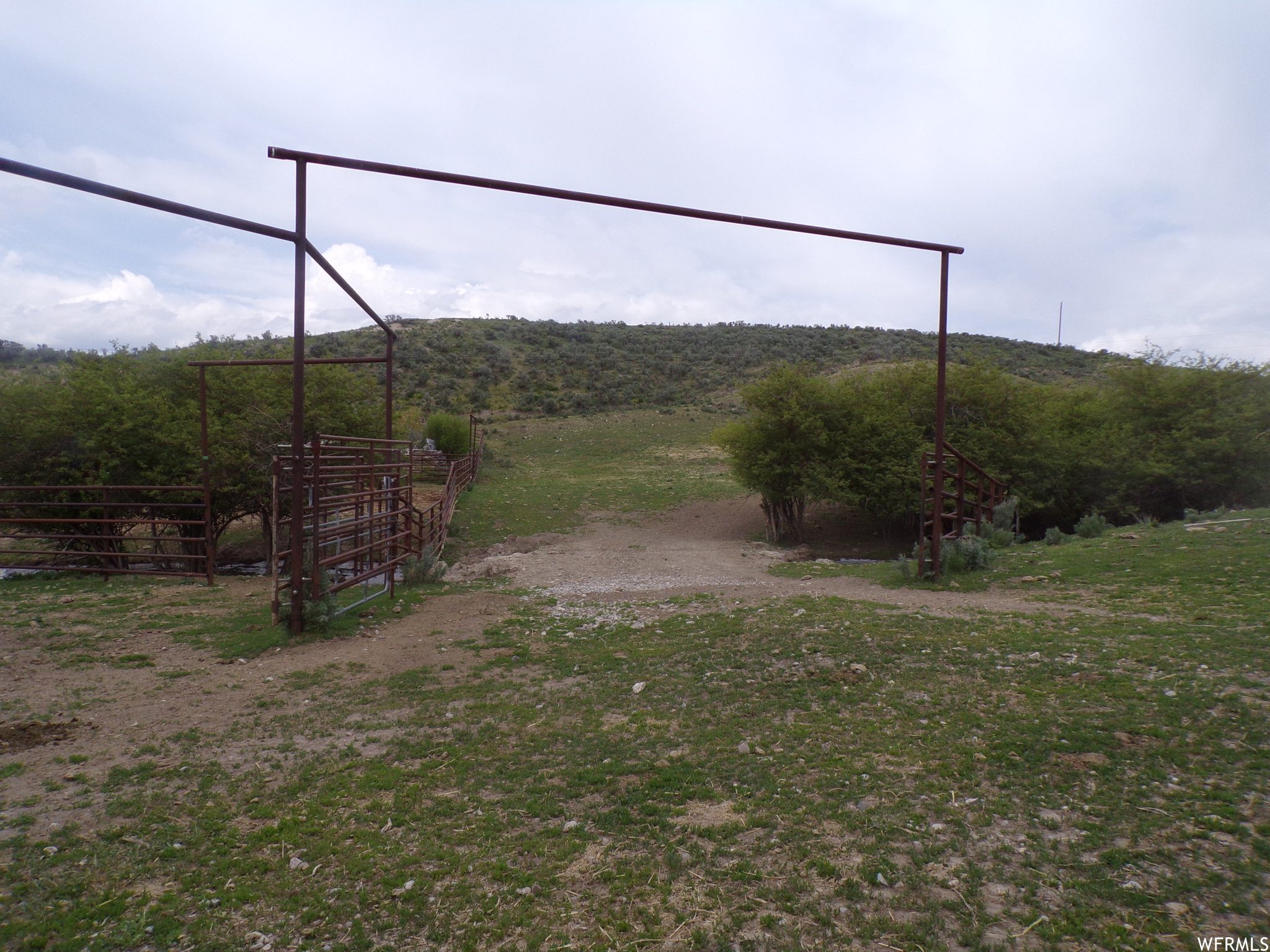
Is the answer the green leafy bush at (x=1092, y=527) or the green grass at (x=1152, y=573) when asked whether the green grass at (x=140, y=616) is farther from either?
the green leafy bush at (x=1092, y=527)

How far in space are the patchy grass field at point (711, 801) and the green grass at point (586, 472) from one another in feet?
37.8

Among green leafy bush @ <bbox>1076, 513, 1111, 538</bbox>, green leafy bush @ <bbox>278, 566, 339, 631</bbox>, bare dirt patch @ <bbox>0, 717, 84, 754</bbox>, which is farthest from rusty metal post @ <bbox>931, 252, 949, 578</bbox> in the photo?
bare dirt patch @ <bbox>0, 717, 84, 754</bbox>

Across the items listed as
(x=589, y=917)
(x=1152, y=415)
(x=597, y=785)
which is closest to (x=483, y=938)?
(x=589, y=917)

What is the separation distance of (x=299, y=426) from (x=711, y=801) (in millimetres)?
6377

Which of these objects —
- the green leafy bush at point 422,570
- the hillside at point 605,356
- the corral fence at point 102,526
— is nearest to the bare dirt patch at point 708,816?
the green leafy bush at point 422,570

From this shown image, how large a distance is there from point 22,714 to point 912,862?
6.41 meters

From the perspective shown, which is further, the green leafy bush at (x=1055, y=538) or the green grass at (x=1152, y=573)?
the green leafy bush at (x=1055, y=538)

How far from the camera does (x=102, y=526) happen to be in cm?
1314

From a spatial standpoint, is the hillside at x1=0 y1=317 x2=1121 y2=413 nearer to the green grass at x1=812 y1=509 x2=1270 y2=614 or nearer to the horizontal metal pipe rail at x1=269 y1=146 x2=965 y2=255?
the green grass at x1=812 y1=509 x2=1270 y2=614

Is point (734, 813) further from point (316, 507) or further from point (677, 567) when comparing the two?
point (677, 567)

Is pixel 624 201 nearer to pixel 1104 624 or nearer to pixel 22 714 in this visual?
pixel 1104 624

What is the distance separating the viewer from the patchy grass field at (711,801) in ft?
9.18

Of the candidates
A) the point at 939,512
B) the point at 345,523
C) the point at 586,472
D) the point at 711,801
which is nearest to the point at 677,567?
the point at 939,512

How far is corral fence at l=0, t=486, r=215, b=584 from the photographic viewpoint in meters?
11.5
